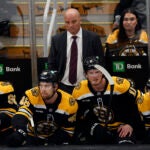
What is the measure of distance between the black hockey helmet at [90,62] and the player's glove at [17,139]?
911 mm

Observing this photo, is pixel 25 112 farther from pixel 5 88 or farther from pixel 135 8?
pixel 135 8

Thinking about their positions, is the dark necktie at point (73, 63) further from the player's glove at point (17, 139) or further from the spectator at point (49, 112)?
the player's glove at point (17, 139)

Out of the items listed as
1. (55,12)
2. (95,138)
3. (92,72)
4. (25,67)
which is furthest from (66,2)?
(95,138)

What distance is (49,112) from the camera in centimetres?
601

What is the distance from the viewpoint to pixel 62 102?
603 centimetres

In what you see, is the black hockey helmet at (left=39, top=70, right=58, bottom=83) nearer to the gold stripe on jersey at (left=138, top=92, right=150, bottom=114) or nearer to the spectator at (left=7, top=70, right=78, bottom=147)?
the spectator at (left=7, top=70, right=78, bottom=147)

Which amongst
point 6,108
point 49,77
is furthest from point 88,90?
point 6,108

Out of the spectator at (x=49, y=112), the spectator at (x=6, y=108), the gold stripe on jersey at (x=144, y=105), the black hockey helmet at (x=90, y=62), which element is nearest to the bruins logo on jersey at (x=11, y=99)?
the spectator at (x=6, y=108)

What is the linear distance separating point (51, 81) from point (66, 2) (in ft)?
5.00

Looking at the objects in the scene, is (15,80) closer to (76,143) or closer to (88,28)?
(88,28)

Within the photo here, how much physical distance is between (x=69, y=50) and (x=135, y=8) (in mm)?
984

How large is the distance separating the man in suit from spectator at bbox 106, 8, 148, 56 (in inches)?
13.9

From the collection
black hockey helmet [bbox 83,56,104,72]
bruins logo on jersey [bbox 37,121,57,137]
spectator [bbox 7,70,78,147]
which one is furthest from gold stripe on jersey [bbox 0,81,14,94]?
black hockey helmet [bbox 83,56,104,72]

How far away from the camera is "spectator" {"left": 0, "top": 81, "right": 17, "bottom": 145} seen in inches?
247
